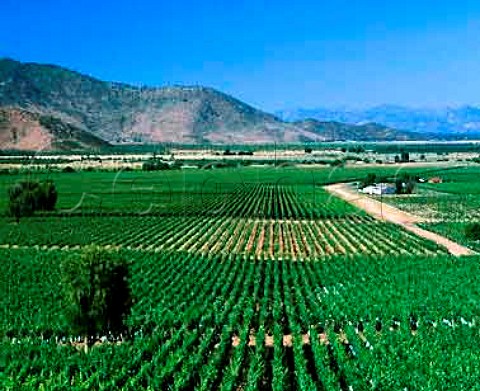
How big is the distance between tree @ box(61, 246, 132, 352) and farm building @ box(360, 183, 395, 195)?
70679 mm

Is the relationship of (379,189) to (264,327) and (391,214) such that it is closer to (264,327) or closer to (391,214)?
(391,214)

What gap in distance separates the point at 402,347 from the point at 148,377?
849cm

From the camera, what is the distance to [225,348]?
76.8 feet

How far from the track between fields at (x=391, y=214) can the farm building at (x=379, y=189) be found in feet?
5.12

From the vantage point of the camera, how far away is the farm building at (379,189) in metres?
94.1

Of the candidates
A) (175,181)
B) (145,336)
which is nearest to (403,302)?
(145,336)

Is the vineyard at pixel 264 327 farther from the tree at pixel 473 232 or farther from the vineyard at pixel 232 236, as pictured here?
the tree at pixel 473 232

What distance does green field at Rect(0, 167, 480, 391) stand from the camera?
20.3m

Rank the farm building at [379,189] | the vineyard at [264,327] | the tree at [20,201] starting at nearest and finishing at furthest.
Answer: the vineyard at [264,327], the tree at [20,201], the farm building at [379,189]

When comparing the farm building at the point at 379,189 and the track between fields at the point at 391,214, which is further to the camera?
the farm building at the point at 379,189

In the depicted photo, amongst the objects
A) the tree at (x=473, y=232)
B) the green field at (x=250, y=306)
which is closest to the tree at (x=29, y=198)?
the green field at (x=250, y=306)

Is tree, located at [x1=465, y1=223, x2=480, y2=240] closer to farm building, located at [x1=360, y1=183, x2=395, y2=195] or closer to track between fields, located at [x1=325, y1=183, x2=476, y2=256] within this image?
track between fields, located at [x1=325, y1=183, x2=476, y2=256]

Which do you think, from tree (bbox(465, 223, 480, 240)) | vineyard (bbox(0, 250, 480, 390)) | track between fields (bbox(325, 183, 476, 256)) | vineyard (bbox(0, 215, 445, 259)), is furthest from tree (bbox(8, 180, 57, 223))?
tree (bbox(465, 223, 480, 240))

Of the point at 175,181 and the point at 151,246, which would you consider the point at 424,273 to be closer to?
the point at 151,246
